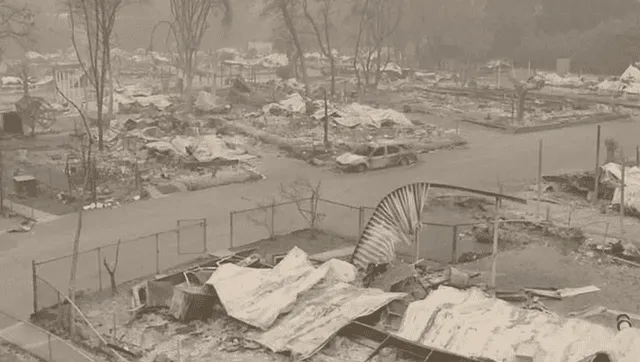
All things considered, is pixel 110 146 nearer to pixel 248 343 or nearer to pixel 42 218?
pixel 42 218

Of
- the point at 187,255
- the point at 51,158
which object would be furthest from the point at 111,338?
the point at 51,158

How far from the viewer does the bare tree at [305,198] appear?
2903 cm

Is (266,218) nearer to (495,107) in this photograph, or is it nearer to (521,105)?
(521,105)

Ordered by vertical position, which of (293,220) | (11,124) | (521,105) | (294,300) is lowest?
(293,220)

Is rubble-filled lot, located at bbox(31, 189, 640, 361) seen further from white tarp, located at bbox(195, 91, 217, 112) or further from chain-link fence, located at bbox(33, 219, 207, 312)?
white tarp, located at bbox(195, 91, 217, 112)

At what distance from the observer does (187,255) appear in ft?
86.2

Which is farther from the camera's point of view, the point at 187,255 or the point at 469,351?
the point at 187,255

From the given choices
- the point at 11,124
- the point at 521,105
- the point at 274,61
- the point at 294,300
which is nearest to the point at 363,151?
the point at 521,105

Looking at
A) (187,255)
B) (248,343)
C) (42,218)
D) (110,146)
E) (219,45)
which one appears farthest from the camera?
(219,45)

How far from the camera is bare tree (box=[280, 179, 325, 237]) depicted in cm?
2903

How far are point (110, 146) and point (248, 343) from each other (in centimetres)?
2830

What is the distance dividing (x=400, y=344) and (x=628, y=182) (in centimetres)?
1598

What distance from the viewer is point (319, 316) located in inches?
776

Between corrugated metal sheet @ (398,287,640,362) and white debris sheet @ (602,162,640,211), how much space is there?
1241 centimetres
